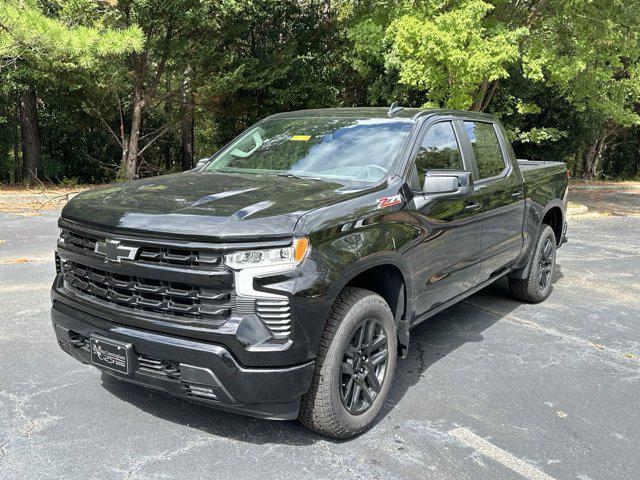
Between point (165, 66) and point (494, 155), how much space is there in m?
13.2

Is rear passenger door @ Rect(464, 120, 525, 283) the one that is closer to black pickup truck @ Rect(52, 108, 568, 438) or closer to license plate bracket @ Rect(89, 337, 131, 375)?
black pickup truck @ Rect(52, 108, 568, 438)

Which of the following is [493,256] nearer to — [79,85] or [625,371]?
[625,371]

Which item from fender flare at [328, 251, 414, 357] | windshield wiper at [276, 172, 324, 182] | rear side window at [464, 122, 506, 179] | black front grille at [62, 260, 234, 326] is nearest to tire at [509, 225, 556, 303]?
rear side window at [464, 122, 506, 179]

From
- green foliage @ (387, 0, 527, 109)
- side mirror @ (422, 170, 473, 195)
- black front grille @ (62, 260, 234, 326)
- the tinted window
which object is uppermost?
green foliage @ (387, 0, 527, 109)

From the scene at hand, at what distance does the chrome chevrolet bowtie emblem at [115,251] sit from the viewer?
2887mm

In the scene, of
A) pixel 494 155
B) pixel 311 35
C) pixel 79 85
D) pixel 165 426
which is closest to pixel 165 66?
pixel 79 85

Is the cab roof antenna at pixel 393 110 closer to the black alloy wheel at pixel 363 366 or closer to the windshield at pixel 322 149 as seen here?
the windshield at pixel 322 149

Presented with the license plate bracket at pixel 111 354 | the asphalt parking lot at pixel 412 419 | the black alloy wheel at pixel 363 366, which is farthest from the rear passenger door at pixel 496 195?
the license plate bracket at pixel 111 354

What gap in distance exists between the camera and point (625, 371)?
14.2 ft

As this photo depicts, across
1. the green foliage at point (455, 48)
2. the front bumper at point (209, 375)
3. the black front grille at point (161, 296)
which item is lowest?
the front bumper at point (209, 375)

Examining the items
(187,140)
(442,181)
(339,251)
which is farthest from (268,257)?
(187,140)

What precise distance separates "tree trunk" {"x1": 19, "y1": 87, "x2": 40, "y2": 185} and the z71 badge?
1544cm

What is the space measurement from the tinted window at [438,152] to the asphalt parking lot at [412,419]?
1.49 meters

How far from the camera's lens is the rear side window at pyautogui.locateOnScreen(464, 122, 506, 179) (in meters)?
4.74
